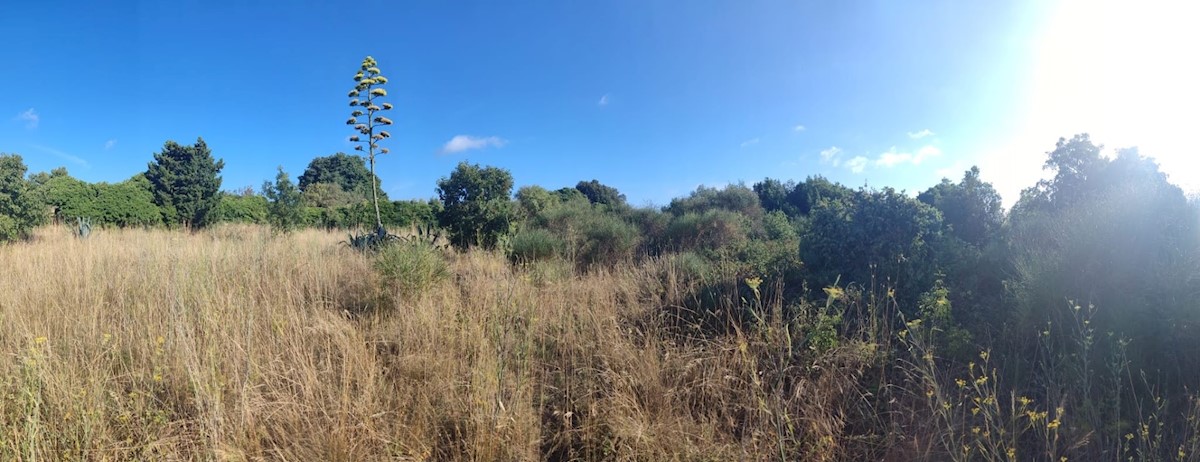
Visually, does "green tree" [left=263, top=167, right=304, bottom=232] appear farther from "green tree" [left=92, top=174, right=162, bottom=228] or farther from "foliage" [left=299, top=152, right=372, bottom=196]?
"foliage" [left=299, top=152, right=372, bottom=196]

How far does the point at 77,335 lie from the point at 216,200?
69.5ft

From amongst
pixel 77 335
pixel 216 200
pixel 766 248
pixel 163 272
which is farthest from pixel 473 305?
pixel 216 200

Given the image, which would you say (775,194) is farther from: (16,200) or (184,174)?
(184,174)

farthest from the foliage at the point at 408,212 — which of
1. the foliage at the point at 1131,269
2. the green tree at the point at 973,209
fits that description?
the foliage at the point at 1131,269

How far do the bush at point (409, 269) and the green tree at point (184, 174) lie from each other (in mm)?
21509

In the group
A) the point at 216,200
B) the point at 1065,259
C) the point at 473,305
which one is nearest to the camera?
the point at 1065,259

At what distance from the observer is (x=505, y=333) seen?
3.00 metres

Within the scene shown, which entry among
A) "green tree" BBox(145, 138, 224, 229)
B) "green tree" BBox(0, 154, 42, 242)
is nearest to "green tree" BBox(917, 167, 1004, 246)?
"green tree" BBox(0, 154, 42, 242)

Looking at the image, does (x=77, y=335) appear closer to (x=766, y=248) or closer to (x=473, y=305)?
(x=473, y=305)

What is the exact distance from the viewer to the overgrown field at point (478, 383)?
2018 mm

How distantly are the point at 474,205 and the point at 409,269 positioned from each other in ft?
14.0

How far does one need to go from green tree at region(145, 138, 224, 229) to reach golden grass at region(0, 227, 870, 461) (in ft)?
72.6

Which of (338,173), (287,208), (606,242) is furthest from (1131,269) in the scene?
(338,173)

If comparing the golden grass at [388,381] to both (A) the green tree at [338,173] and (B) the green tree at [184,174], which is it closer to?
(B) the green tree at [184,174]
